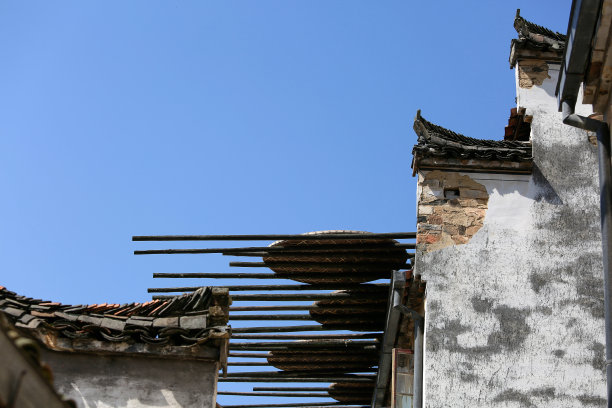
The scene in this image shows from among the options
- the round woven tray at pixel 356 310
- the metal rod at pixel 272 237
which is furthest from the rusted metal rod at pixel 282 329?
the metal rod at pixel 272 237

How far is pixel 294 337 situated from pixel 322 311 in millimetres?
684

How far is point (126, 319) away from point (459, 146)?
4.83 m

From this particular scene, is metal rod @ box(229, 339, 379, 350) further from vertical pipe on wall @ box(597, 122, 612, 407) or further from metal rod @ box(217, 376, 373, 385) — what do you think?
vertical pipe on wall @ box(597, 122, 612, 407)

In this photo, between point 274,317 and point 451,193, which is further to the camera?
point 274,317

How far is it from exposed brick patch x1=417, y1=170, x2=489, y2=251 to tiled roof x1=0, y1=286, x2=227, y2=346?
10.3 feet

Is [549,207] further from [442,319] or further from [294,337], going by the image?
[294,337]

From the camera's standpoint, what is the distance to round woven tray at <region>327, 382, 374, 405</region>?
1642 centimetres

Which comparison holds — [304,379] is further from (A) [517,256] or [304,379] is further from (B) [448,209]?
(A) [517,256]

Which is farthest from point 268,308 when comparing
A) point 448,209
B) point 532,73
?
point 532,73

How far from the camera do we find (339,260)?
A: 561 inches

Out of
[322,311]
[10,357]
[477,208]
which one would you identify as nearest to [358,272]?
[322,311]

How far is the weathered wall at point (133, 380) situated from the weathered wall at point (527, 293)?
280 centimetres

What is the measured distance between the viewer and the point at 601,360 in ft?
42.5

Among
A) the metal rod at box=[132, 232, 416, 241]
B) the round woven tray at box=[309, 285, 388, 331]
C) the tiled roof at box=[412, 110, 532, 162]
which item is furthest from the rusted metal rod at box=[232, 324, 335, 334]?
the tiled roof at box=[412, 110, 532, 162]
